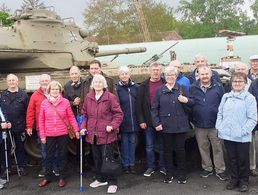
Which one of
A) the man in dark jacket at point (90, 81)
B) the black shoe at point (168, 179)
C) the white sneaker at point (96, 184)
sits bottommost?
the white sneaker at point (96, 184)

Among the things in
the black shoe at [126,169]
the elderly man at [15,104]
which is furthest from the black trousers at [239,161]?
the elderly man at [15,104]

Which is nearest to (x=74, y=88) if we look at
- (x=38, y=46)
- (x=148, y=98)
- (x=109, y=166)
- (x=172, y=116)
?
(x=148, y=98)

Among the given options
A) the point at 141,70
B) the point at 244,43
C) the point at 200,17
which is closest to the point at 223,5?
the point at 200,17

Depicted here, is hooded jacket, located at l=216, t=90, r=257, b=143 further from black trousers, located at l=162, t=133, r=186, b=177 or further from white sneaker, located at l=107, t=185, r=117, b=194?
white sneaker, located at l=107, t=185, r=117, b=194

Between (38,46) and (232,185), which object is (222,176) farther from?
(38,46)

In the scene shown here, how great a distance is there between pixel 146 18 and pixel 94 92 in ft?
131

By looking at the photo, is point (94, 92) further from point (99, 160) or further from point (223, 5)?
point (223, 5)

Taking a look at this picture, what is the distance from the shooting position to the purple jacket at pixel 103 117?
6344 mm

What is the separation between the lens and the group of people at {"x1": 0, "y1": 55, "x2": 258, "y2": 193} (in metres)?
6.17

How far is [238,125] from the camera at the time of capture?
6.04 m

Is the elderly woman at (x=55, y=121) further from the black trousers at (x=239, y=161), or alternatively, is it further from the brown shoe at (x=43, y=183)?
the black trousers at (x=239, y=161)

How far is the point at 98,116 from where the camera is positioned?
6344 millimetres

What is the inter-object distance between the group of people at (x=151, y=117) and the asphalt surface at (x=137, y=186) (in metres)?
0.12

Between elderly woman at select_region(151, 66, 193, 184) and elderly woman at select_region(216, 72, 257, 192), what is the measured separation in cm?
55
